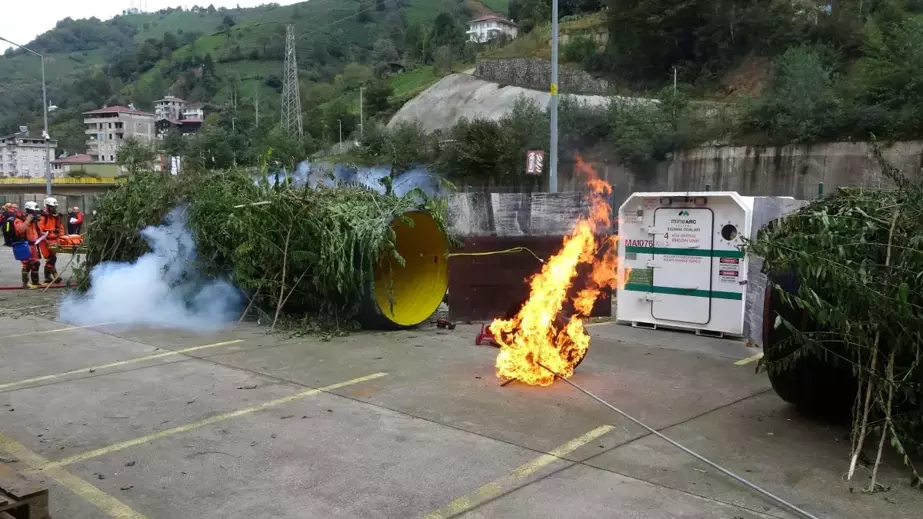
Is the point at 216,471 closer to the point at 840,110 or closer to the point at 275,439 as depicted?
the point at 275,439

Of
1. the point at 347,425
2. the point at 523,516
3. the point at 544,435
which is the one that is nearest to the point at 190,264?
the point at 347,425

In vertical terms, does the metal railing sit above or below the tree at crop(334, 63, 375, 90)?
below

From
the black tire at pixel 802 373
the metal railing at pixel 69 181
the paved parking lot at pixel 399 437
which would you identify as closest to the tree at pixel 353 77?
the metal railing at pixel 69 181

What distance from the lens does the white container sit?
8586mm

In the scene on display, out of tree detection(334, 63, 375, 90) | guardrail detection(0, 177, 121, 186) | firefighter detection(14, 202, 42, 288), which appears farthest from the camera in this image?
tree detection(334, 63, 375, 90)

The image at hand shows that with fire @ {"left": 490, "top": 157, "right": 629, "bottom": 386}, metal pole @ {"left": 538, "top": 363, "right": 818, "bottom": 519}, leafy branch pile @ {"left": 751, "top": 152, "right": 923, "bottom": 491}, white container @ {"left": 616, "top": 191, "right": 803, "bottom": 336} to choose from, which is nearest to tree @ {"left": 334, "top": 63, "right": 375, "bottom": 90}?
white container @ {"left": 616, "top": 191, "right": 803, "bottom": 336}

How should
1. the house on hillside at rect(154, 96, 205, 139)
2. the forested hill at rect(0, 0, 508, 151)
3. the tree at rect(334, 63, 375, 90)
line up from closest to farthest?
the tree at rect(334, 63, 375, 90) → the house on hillside at rect(154, 96, 205, 139) → the forested hill at rect(0, 0, 508, 151)

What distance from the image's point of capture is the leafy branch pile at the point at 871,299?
415cm

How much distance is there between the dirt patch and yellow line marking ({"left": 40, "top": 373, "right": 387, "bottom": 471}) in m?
36.4

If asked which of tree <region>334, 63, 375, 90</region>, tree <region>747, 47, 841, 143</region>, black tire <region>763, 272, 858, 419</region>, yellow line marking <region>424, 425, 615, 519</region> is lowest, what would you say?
yellow line marking <region>424, 425, 615, 519</region>

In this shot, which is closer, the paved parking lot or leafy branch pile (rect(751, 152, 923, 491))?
the paved parking lot

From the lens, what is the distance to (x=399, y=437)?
16.4 ft

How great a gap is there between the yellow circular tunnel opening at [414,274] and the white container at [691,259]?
2.65 metres

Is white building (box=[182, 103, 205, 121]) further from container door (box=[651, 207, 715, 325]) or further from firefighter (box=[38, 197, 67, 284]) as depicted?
container door (box=[651, 207, 715, 325])
